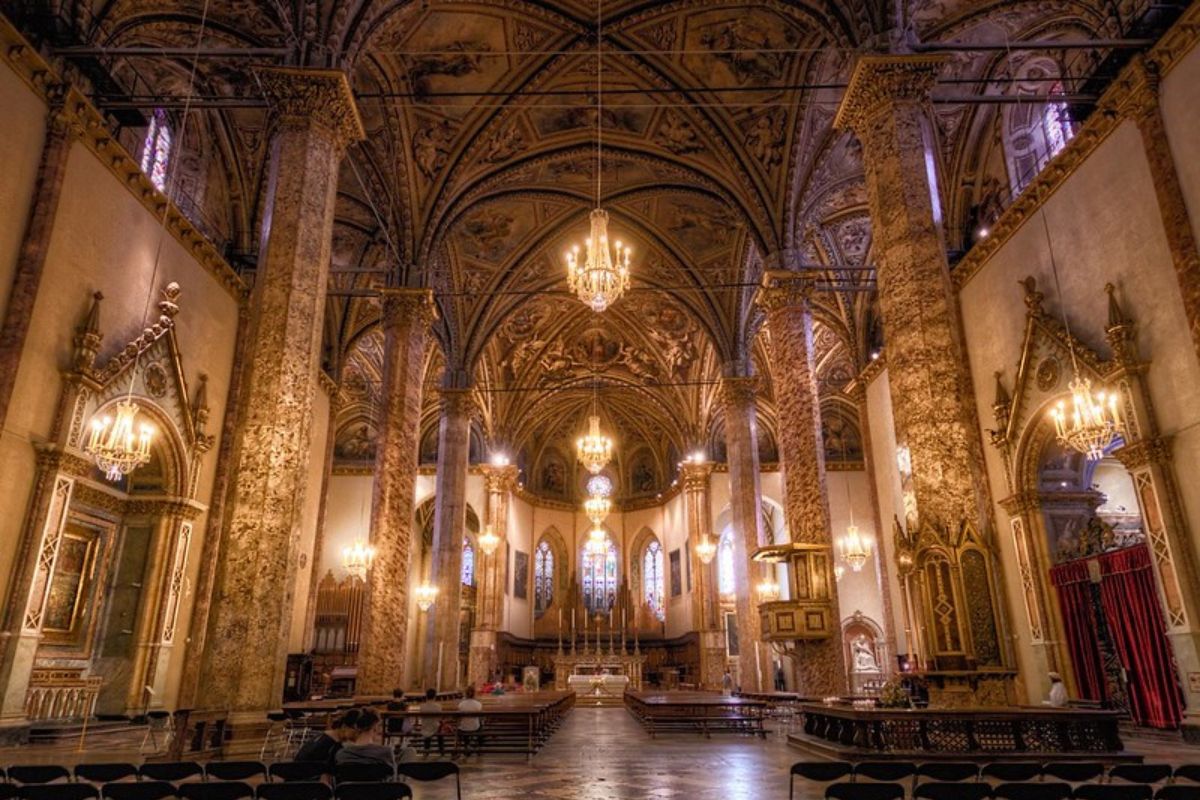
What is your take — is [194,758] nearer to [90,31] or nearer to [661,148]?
[90,31]

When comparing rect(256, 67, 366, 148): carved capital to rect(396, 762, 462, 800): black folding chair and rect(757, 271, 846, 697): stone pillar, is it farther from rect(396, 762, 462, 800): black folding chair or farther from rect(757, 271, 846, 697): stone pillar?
rect(757, 271, 846, 697): stone pillar

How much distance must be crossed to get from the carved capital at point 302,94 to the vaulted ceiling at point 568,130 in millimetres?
456

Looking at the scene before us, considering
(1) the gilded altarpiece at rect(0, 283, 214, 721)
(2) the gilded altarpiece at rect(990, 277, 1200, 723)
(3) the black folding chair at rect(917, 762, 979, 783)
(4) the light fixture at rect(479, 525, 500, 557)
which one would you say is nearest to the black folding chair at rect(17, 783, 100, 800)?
(3) the black folding chair at rect(917, 762, 979, 783)

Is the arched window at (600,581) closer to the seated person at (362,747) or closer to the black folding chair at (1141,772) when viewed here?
the seated person at (362,747)

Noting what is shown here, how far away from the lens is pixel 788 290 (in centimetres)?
1552

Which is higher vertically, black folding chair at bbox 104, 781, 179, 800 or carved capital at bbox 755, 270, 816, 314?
carved capital at bbox 755, 270, 816, 314

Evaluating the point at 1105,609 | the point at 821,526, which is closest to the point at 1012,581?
the point at 1105,609

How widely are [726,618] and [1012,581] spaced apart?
1507 centimetres

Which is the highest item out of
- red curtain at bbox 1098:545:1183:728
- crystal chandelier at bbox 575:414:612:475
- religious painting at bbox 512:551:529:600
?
crystal chandelier at bbox 575:414:612:475

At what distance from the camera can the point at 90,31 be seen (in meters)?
11.1

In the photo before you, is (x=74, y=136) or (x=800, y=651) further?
(x=800, y=651)

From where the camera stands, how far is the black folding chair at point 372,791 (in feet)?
13.2

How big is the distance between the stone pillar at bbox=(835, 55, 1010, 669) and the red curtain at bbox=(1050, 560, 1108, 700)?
6302mm

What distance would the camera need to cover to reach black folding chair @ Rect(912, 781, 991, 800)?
160 inches
